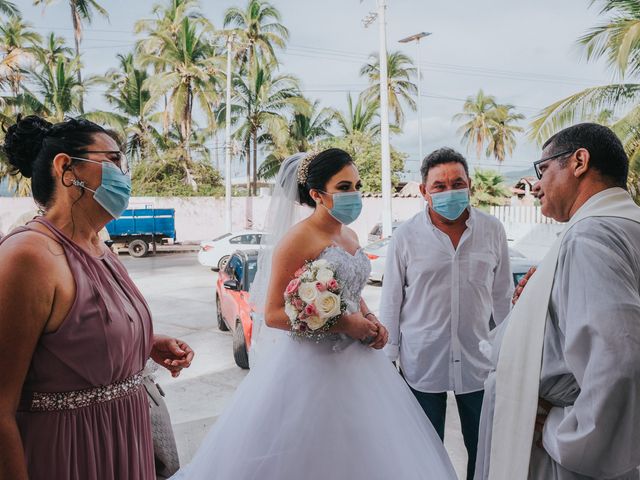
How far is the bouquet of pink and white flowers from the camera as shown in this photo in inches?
93.7

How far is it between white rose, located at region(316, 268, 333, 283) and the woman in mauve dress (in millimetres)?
894

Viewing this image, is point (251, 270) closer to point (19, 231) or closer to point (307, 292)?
point (307, 292)

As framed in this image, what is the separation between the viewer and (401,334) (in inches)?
123

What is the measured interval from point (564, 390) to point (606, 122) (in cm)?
1249

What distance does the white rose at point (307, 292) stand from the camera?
2.38 metres

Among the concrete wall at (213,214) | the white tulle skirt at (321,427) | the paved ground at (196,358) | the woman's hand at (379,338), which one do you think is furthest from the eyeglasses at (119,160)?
the concrete wall at (213,214)

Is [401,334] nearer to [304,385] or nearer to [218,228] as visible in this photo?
[304,385]

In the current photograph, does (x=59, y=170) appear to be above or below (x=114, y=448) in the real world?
above

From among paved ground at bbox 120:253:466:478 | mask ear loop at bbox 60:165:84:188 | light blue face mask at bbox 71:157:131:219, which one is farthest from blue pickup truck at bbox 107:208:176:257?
mask ear loop at bbox 60:165:84:188

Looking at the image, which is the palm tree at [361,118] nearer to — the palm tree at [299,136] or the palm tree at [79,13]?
the palm tree at [299,136]

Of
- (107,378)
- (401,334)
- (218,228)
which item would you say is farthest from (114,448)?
(218,228)

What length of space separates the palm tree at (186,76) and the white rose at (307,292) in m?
25.5

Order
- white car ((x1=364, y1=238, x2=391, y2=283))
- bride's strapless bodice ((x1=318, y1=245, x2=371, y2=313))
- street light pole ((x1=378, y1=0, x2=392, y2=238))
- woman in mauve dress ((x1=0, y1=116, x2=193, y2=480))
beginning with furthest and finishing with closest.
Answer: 1. street light pole ((x1=378, y1=0, x2=392, y2=238))
2. white car ((x1=364, y1=238, x2=391, y2=283))
3. bride's strapless bodice ((x1=318, y1=245, x2=371, y2=313))
4. woman in mauve dress ((x1=0, y1=116, x2=193, y2=480))

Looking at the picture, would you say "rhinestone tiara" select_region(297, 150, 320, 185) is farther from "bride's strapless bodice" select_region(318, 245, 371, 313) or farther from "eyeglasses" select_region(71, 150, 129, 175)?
"eyeglasses" select_region(71, 150, 129, 175)
